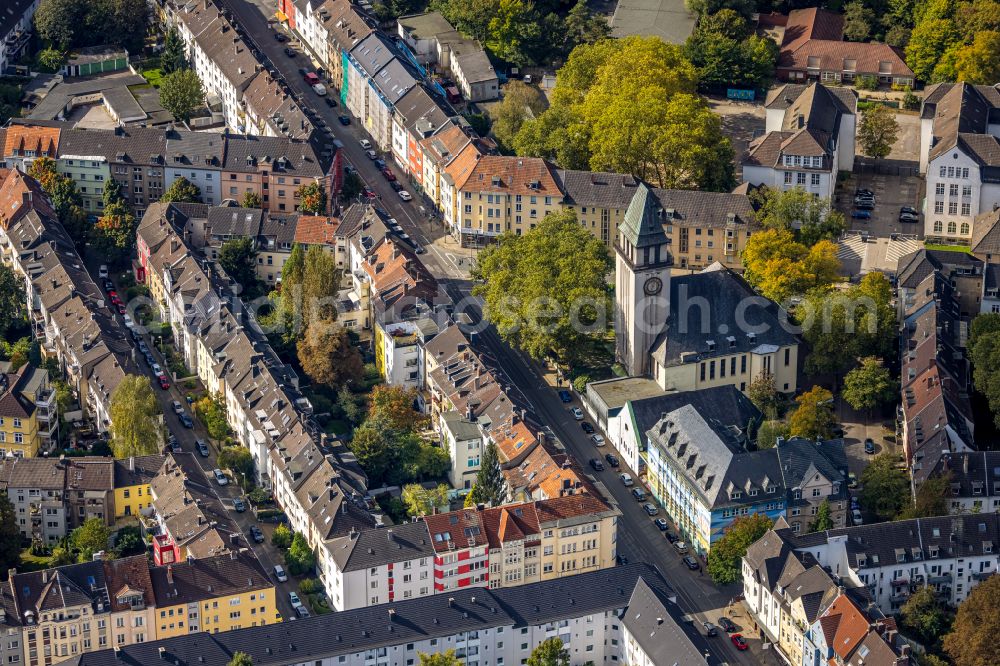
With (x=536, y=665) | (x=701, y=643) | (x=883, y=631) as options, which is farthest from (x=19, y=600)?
(x=883, y=631)

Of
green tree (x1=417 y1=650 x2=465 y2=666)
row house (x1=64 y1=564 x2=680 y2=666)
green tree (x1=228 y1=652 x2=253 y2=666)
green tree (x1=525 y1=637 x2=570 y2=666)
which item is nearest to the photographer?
green tree (x1=228 y1=652 x2=253 y2=666)

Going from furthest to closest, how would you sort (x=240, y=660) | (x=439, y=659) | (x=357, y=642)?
(x=357, y=642) < (x=439, y=659) < (x=240, y=660)

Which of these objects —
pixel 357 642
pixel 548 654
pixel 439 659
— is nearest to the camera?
pixel 439 659

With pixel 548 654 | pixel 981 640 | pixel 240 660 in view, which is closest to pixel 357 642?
pixel 240 660

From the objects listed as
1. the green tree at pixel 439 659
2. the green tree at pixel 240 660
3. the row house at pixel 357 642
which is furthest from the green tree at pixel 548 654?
the green tree at pixel 240 660

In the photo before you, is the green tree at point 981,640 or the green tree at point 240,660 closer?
the green tree at point 240,660

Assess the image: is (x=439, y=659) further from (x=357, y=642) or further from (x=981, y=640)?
(x=981, y=640)

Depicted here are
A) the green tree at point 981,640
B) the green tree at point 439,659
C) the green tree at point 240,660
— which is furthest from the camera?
the green tree at point 981,640

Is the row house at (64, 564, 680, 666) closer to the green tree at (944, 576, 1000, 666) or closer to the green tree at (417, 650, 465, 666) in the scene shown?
the green tree at (417, 650, 465, 666)

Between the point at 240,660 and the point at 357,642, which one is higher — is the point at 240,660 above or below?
above

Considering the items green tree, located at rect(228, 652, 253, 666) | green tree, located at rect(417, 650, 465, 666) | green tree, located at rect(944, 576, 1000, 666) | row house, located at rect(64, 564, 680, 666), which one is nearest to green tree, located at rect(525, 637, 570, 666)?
row house, located at rect(64, 564, 680, 666)

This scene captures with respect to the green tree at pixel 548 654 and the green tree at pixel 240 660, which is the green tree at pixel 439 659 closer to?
the green tree at pixel 548 654

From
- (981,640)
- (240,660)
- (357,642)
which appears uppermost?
(240,660)
